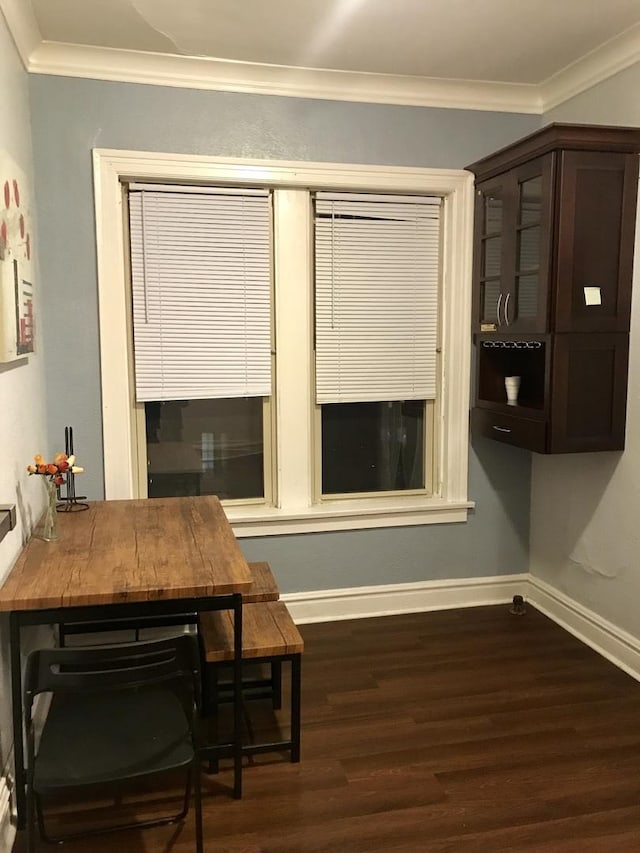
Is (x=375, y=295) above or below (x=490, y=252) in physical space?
below

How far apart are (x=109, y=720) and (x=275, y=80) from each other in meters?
2.78

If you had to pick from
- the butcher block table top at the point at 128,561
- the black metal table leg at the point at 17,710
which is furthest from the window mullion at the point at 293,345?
the black metal table leg at the point at 17,710

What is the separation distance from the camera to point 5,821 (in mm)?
2070

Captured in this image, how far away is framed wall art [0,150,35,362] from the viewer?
7.24 feet

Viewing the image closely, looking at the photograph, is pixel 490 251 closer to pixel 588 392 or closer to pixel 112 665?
pixel 588 392

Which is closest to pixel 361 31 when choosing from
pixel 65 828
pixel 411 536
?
pixel 411 536

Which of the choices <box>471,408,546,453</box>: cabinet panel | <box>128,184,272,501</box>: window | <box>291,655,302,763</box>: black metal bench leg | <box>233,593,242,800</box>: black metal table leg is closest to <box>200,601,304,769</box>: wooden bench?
<box>291,655,302,763</box>: black metal bench leg

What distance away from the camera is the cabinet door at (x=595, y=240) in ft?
9.85

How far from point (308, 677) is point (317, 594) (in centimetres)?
62

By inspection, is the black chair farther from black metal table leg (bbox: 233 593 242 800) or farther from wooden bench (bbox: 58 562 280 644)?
wooden bench (bbox: 58 562 280 644)

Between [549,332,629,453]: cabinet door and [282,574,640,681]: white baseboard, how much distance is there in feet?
2.99

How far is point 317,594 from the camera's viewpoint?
3713mm

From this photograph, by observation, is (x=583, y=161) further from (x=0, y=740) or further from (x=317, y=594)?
(x=0, y=740)

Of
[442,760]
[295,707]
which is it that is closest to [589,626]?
[442,760]
